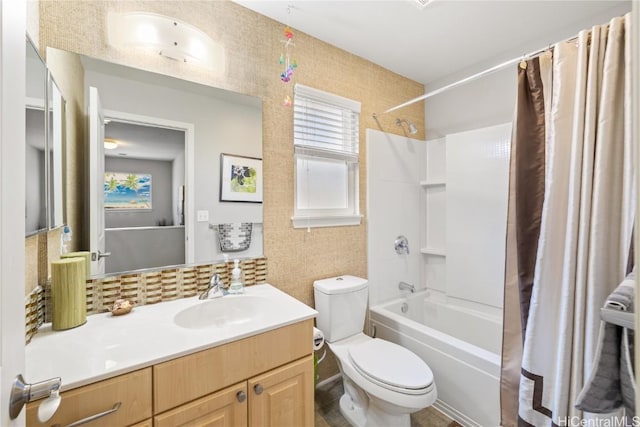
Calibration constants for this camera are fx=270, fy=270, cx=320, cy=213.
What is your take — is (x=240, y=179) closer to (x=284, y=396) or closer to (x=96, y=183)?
(x=96, y=183)

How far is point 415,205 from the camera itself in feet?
8.40

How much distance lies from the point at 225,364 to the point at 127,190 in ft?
3.03

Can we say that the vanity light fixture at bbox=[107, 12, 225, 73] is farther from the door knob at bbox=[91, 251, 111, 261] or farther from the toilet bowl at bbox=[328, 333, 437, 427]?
the toilet bowl at bbox=[328, 333, 437, 427]

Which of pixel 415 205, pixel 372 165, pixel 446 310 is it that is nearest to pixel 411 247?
pixel 415 205

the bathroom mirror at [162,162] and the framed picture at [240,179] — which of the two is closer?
the bathroom mirror at [162,162]

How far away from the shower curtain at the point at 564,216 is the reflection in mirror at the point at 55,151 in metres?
1.92

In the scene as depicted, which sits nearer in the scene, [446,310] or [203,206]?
[203,206]

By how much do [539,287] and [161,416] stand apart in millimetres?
1446

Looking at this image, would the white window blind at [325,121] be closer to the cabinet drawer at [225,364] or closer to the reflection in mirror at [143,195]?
the reflection in mirror at [143,195]

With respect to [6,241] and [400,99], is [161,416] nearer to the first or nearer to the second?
[6,241]

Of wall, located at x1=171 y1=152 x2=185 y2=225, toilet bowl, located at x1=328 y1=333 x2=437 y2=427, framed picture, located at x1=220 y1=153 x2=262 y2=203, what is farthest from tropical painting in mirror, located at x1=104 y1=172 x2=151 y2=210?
toilet bowl, located at x1=328 y1=333 x2=437 y2=427

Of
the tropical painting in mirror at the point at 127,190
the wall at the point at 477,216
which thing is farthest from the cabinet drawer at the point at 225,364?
the wall at the point at 477,216

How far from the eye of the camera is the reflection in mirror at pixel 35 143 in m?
0.88

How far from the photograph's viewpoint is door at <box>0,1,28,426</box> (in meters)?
0.45
